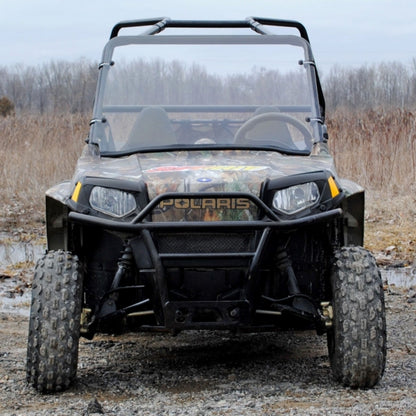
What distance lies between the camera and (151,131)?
465 cm

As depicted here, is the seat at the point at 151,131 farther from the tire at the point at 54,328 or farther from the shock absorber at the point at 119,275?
the tire at the point at 54,328

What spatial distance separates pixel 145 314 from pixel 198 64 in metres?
2.05

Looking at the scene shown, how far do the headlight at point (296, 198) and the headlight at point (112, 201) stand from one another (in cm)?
63

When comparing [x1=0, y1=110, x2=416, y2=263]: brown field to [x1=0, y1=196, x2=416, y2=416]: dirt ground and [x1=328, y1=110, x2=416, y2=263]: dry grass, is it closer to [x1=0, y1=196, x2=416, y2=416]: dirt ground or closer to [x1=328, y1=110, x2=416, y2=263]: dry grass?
[x1=328, y1=110, x2=416, y2=263]: dry grass

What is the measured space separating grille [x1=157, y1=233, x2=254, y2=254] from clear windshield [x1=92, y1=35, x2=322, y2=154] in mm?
951

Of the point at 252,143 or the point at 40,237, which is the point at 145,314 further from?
the point at 40,237

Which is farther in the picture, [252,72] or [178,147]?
[252,72]

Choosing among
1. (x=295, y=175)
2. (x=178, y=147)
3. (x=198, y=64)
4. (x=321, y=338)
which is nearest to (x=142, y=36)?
(x=198, y=64)

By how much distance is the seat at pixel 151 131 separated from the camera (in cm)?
457

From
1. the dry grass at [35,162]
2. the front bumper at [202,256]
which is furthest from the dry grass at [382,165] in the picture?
the front bumper at [202,256]

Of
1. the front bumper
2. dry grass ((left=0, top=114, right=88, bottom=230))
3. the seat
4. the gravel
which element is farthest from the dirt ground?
dry grass ((left=0, top=114, right=88, bottom=230))

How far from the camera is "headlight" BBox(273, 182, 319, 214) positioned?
362cm

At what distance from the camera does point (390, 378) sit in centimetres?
391

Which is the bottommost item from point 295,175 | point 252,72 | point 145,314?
point 145,314
